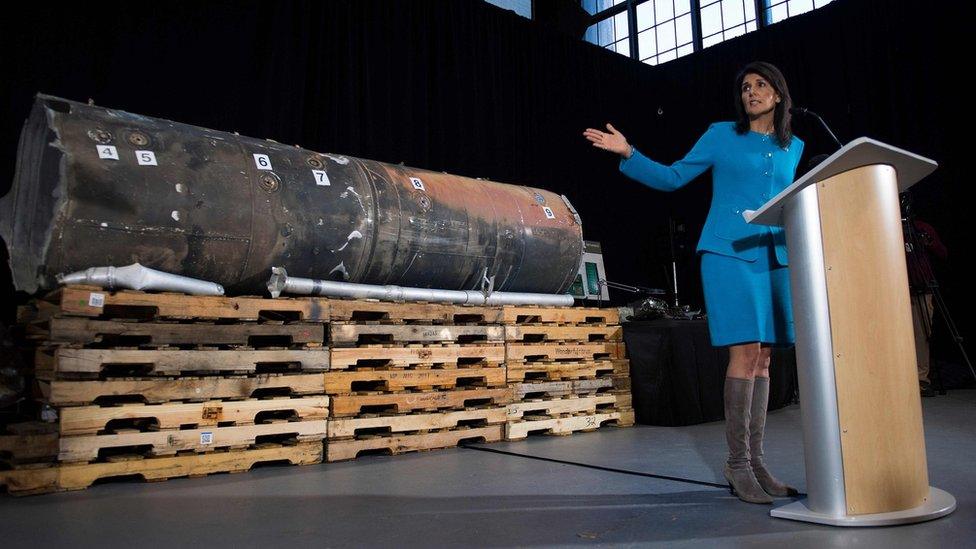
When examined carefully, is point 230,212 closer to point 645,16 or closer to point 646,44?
point 646,44

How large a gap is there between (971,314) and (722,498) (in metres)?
7.62

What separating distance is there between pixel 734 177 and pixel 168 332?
303 centimetres

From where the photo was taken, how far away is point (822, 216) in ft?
8.46

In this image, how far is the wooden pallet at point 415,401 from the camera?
4488mm

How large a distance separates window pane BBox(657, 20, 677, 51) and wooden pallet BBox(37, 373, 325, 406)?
31.8ft

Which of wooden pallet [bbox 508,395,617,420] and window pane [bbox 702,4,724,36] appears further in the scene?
window pane [bbox 702,4,724,36]

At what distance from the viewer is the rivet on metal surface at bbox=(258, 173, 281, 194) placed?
14.6 feet

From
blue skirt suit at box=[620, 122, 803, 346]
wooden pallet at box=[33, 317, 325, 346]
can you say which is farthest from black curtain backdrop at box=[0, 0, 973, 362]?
blue skirt suit at box=[620, 122, 803, 346]

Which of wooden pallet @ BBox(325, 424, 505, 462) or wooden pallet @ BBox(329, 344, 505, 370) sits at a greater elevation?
wooden pallet @ BBox(329, 344, 505, 370)

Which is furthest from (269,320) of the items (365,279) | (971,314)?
(971,314)

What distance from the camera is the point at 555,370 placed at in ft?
18.8

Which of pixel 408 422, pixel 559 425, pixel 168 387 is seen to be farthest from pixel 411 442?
pixel 168 387

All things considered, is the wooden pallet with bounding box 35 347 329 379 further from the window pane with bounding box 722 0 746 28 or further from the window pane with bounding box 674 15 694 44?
the window pane with bounding box 674 15 694 44

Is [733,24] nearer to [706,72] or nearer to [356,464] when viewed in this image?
[706,72]
